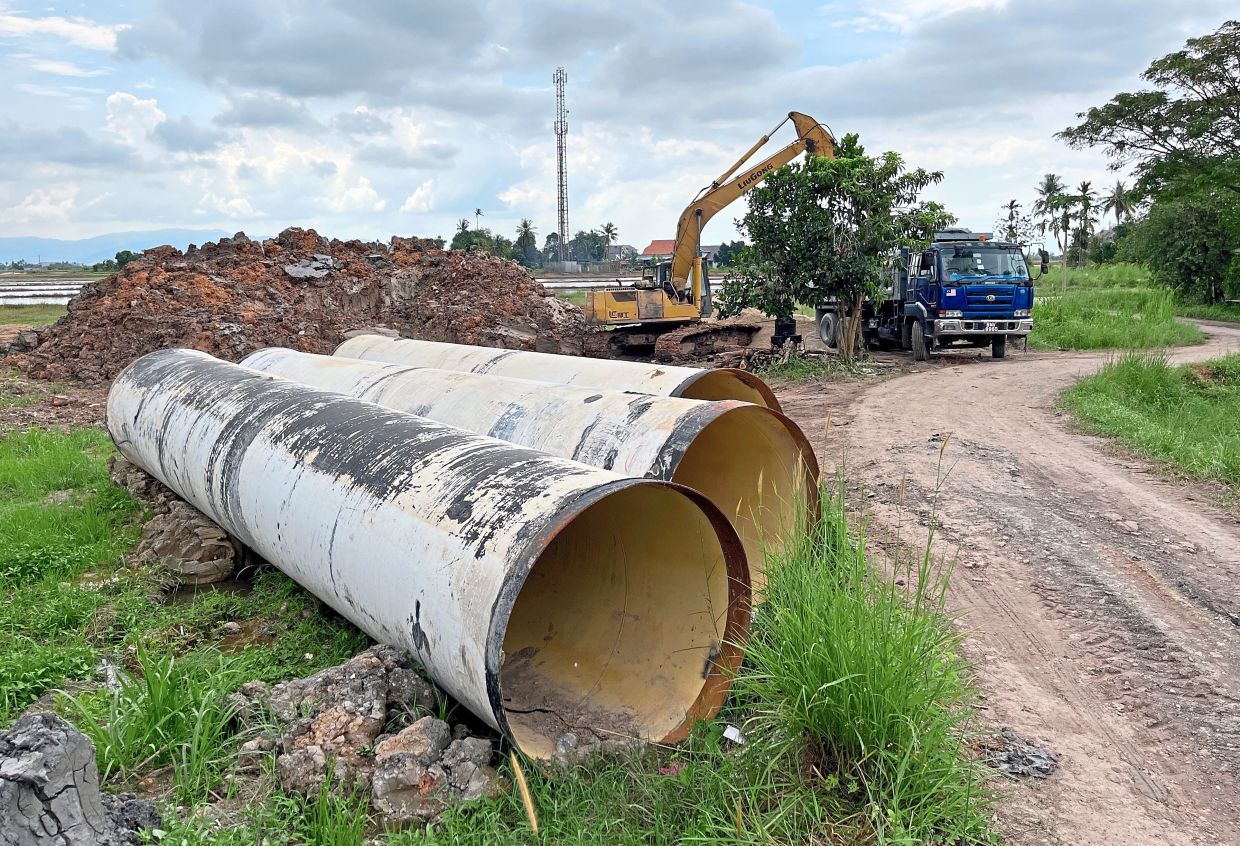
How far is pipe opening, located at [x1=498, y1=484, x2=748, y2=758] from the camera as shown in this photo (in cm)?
374

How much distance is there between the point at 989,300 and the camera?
1593cm

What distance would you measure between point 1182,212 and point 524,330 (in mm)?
20223

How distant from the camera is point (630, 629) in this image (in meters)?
4.23

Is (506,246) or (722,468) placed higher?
Answer: (506,246)

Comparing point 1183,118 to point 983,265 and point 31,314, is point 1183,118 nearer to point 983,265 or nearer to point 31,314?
point 983,265

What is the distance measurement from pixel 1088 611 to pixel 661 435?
2824 mm

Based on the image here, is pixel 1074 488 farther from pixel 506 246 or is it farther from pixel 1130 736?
pixel 506 246

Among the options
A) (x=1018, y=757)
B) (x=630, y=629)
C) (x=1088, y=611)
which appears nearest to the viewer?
(x=1018, y=757)

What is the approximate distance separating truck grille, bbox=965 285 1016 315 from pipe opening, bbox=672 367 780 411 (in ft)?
35.3

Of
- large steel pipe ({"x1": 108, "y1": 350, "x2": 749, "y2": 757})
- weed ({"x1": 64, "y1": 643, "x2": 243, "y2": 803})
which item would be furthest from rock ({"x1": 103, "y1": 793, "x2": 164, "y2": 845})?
large steel pipe ({"x1": 108, "y1": 350, "x2": 749, "y2": 757})

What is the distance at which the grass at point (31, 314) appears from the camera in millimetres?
25173

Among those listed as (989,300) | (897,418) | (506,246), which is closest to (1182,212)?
(989,300)

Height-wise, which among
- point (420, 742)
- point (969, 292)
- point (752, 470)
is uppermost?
point (969, 292)

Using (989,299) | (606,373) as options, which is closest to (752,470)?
(606,373)
